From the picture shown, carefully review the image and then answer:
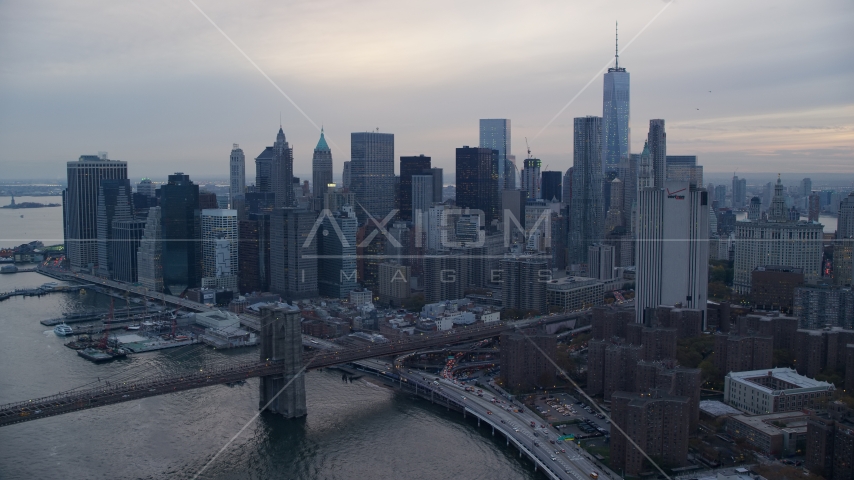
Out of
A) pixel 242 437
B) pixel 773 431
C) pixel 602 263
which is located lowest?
pixel 242 437

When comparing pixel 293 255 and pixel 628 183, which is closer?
pixel 293 255

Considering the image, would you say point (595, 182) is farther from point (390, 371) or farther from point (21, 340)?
point (21, 340)

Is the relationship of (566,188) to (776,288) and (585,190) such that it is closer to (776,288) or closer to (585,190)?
(585,190)

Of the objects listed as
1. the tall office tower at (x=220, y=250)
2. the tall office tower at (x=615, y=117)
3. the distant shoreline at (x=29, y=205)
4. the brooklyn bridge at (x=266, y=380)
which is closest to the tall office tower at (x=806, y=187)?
the tall office tower at (x=615, y=117)

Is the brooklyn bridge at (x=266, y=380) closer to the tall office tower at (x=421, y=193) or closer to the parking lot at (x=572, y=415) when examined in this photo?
the parking lot at (x=572, y=415)

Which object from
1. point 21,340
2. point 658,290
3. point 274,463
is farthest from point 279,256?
point 274,463

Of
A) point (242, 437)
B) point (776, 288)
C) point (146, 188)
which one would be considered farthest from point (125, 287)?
point (776, 288)
